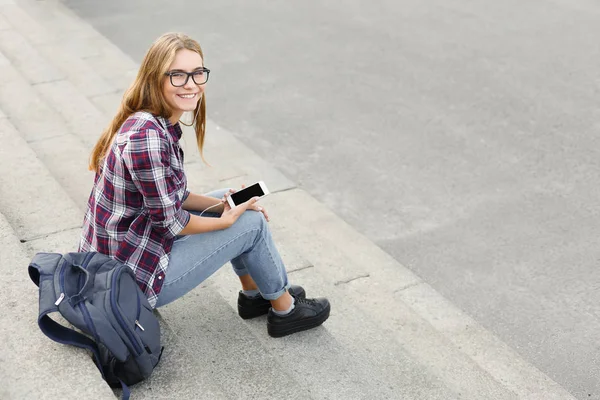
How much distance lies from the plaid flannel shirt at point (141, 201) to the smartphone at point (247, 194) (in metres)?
0.39

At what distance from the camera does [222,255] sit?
11.1 feet

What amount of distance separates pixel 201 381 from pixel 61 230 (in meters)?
1.56

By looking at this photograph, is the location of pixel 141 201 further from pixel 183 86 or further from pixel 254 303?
pixel 254 303

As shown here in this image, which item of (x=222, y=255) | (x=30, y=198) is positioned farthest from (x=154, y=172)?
(x=30, y=198)

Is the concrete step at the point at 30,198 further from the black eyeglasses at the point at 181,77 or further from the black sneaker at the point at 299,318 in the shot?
the black eyeglasses at the point at 181,77

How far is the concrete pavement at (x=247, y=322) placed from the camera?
3121 mm

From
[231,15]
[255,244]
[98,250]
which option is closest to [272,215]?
[255,244]

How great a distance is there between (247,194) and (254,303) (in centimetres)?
59

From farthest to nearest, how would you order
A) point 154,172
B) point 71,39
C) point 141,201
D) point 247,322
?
1. point 71,39
2. point 247,322
3. point 141,201
4. point 154,172

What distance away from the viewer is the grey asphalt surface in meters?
4.96

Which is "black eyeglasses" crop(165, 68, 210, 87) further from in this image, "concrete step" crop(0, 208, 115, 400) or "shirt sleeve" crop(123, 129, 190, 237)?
"concrete step" crop(0, 208, 115, 400)

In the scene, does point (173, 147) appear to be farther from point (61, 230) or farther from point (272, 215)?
point (272, 215)

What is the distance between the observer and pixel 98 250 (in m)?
3.24

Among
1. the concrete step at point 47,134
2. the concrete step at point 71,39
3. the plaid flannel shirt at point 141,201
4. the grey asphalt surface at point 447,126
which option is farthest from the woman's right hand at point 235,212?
the concrete step at point 71,39
